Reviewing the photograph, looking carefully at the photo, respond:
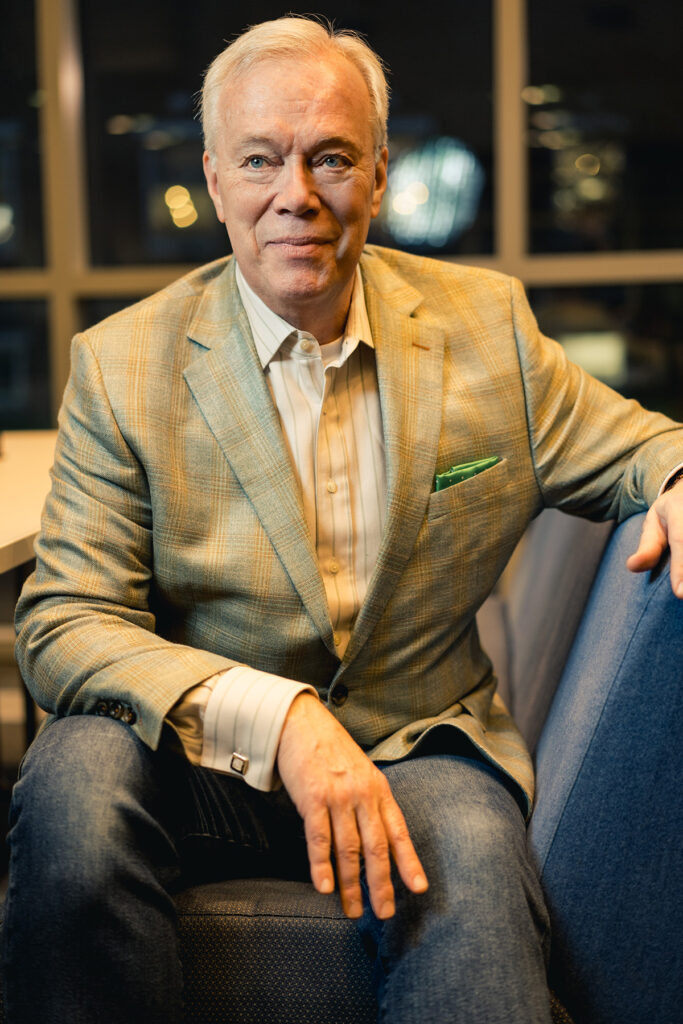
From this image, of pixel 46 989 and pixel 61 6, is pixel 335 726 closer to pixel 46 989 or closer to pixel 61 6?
pixel 46 989

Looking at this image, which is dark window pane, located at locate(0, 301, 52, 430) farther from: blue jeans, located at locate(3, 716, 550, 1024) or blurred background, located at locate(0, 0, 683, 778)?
blue jeans, located at locate(3, 716, 550, 1024)

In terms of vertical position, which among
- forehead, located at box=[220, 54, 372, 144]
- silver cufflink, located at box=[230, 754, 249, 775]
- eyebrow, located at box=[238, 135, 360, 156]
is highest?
forehead, located at box=[220, 54, 372, 144]

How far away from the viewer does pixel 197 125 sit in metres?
3.21

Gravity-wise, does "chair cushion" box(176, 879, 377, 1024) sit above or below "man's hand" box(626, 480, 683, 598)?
below

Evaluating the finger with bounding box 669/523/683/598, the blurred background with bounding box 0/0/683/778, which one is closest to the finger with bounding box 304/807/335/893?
the finger with bounding box 669/523/683/598

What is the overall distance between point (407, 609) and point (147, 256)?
2.38m

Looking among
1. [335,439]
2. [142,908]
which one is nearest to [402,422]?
[335,439]

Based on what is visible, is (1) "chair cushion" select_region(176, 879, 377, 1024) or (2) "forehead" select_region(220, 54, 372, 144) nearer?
(1) "chair cushion" select_region(176, 879, 377, 1024)

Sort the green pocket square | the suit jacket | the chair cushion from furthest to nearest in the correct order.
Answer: the green pocket square → the suit jacket → the chair cushion

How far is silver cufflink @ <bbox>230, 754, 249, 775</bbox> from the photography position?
108 cm

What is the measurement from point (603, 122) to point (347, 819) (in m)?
2.71

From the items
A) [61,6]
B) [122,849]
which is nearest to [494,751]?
[122,849]

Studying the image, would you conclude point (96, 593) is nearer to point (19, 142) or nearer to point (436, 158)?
point (436, 158)

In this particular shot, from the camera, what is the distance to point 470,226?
3158 millimetres
